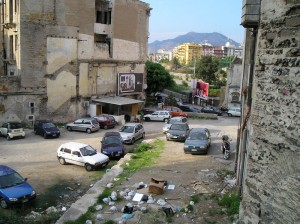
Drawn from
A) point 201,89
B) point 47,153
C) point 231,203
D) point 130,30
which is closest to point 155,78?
point 201,89

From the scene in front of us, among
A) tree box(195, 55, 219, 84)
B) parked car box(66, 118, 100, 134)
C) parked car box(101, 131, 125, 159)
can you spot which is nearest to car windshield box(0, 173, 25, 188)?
parked car box(101, 131, 125, 159)

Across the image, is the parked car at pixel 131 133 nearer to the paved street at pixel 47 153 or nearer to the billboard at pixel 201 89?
the paved street at pixel 47 153

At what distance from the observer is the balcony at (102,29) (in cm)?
3769

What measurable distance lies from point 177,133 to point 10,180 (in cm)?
1314

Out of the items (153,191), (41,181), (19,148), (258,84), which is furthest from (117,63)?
(258,84)

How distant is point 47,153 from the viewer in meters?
23.8

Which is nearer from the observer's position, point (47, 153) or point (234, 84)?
point (47, 153)

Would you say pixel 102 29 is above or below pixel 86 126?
above

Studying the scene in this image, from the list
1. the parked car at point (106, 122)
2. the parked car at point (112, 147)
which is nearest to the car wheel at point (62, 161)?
the parked car at point (112, 147)

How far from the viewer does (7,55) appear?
119 ft

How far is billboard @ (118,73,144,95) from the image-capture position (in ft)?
136

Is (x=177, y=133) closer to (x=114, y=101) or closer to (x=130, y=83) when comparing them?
(x=114, y=101)

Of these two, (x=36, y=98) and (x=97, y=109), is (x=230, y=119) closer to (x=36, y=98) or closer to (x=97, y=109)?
(x=97, y=109)

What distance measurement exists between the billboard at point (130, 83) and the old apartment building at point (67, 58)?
4.5 inches
